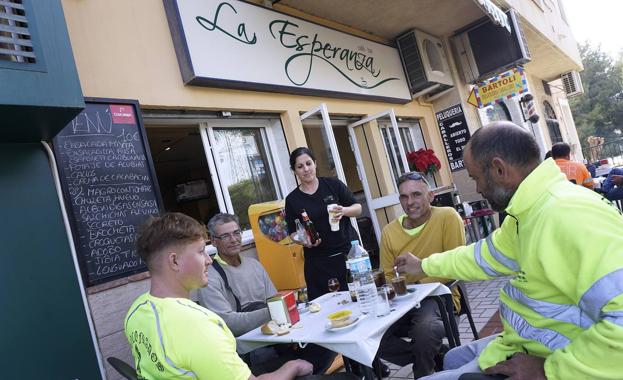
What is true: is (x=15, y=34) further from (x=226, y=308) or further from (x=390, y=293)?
(x=390, y=293)

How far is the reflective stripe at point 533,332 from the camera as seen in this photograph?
53.3 inches

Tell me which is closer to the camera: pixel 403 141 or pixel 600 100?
pixel 403 141

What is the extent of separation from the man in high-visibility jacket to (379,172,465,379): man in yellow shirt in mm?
686

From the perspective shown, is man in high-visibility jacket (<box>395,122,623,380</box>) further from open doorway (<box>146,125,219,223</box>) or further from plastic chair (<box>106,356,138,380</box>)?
open doorway (<box>146,125,219,223</box>)

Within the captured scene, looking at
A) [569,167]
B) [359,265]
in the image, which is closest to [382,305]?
[359,265]

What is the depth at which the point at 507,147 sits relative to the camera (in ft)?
4.85

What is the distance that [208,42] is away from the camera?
13.7 ft

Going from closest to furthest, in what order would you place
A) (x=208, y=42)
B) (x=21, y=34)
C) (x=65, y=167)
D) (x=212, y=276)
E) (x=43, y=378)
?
(x=21, y=34) < (x=43, y=378) < (x=212, y=276) < (x=65, y=167) < (x=208, y=42)

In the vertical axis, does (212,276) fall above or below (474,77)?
below

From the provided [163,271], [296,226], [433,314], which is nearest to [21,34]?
[163,271]

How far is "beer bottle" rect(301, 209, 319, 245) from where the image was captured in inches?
138

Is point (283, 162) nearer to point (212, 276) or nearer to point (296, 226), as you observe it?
point (296, 226)

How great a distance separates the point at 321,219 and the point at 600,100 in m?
37.6

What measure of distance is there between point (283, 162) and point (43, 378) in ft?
10.6
